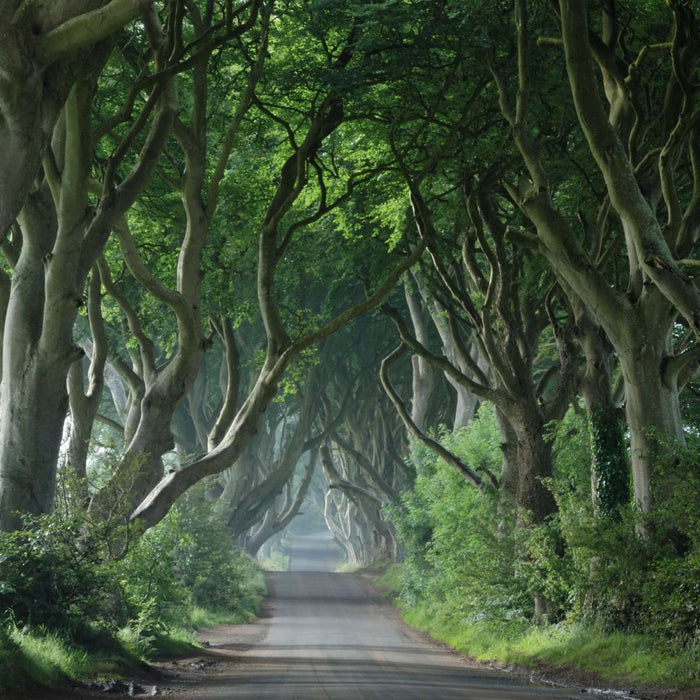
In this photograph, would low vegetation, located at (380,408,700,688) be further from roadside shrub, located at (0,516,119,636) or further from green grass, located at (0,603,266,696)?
roadside shrub, located at (0,516,119,636)

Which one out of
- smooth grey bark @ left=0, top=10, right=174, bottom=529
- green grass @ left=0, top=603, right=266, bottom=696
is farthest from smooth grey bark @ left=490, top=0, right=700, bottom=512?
green grass @ left=0, top=603, right=266, bottom=696

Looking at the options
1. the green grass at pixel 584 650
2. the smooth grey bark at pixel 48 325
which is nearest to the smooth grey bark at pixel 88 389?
the smooth grey bark at pixel 48 325

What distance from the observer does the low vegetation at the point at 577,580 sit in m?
13.3

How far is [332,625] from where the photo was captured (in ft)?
95.9

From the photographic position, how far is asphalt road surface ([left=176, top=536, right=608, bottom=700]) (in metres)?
12.5

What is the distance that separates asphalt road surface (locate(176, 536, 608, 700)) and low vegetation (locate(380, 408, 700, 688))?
101 centimetres

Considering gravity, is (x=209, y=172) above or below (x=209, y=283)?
above

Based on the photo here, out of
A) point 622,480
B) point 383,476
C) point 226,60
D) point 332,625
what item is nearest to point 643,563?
point 622,480

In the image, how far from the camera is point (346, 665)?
56.1ft

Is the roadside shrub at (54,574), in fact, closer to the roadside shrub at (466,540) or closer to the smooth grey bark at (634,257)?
the smooth grey bark at (634,257)

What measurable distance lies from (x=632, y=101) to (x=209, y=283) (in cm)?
1048

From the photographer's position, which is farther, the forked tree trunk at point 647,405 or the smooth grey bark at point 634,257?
the forked tree trunk at point 647,405

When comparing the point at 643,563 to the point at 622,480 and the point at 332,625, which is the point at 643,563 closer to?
the point at 622,480

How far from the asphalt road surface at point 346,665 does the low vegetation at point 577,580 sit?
1.01 m
